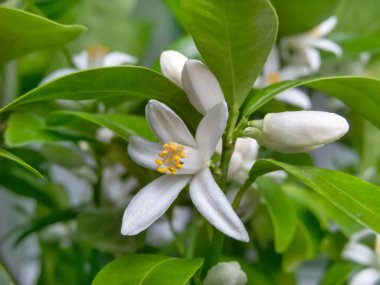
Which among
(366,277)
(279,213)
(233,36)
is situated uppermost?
(233,36)

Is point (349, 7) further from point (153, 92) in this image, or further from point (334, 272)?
point (153, 92)

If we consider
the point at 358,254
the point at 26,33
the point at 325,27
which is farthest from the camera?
the point at 325,27

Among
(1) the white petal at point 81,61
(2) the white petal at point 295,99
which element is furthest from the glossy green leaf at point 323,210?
(1) the white petal at point 81,61

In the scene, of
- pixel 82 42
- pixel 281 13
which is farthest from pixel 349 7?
pixel 82 42

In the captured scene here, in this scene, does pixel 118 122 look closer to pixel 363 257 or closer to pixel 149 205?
pixel 149 205

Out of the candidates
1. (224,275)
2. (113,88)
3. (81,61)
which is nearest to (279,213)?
(224,275)

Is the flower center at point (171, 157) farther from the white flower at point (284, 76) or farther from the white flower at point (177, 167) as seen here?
the white flower at point (284, 76)
